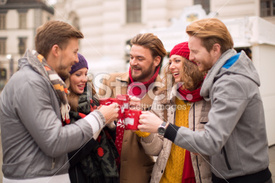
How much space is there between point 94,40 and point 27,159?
Result: 1356 cm

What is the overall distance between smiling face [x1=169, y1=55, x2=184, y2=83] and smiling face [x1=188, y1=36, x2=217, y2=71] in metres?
0.52

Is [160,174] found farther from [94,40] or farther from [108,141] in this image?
[94,40]

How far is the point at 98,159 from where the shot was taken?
79.7 inches

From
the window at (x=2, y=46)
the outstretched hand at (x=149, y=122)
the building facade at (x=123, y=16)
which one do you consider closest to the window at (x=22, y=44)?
the window at (x=2, y=46)

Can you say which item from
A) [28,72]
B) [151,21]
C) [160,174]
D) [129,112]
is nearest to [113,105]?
[129,112]

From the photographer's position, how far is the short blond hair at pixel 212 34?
1.72 meters

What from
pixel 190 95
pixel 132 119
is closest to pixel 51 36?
pixel 132 119

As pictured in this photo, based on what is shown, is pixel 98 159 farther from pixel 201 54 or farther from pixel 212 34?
pixel 212 34

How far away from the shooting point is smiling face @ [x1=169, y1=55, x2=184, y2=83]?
238 centimetres

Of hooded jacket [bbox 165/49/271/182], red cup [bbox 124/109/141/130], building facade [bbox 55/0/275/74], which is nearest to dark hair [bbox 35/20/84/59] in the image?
red cup [bbox 124/109/141/130]

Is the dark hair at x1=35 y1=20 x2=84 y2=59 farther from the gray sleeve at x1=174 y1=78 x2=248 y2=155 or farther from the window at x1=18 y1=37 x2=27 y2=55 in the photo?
the window at x1=18 y1=37 x2=27 y2=55

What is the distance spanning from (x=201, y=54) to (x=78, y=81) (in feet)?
3.77

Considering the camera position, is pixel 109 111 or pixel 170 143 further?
pixel 170 143

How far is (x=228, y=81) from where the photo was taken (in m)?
1.54
